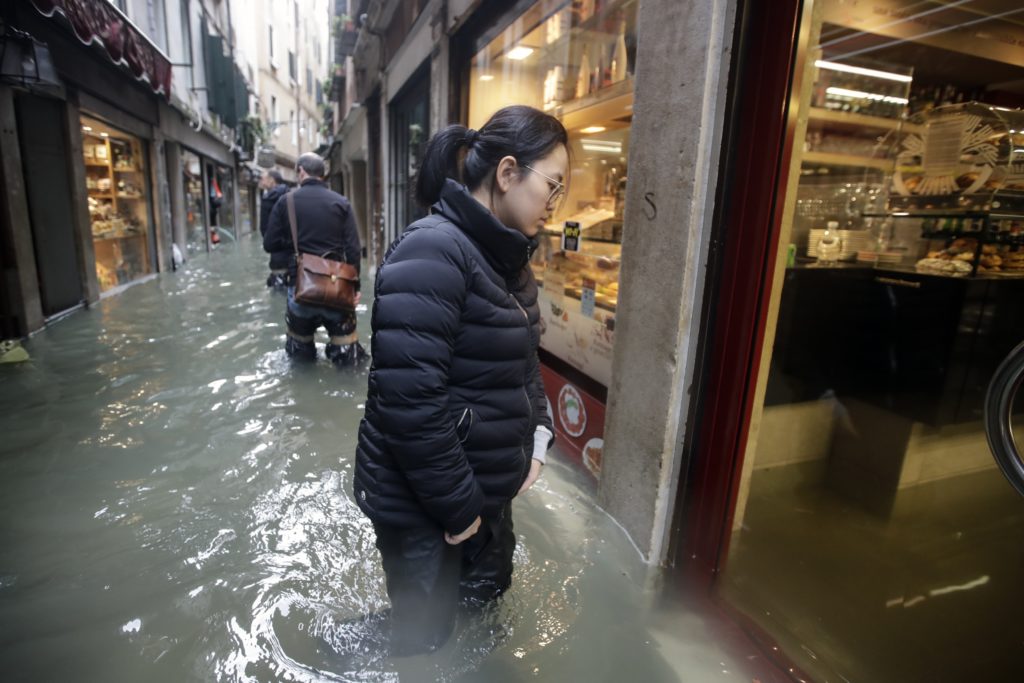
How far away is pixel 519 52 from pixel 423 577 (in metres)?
4.28

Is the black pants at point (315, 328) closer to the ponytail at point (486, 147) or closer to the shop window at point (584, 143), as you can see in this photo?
the shop window at point (584, 143)

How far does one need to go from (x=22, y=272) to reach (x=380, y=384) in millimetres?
6811

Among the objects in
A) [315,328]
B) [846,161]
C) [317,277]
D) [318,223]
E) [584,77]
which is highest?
[584,77]

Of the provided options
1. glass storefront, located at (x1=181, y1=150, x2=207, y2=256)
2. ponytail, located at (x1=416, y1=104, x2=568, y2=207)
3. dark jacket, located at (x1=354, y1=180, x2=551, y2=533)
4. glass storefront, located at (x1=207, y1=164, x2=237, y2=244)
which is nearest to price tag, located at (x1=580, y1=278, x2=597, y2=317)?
dark jacket, located at (x1=354, y1=180, x2=551, y2=533)

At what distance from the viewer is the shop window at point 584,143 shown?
3.45 meters

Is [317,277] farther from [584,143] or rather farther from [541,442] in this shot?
[541,442]

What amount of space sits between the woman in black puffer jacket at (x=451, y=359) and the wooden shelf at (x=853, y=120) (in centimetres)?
350

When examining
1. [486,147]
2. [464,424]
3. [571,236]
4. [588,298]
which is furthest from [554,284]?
[464,424]

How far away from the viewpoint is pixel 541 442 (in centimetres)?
197

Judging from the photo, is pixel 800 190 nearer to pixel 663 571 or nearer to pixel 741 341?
pixel 741 341

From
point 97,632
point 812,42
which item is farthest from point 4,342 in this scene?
point 812,42

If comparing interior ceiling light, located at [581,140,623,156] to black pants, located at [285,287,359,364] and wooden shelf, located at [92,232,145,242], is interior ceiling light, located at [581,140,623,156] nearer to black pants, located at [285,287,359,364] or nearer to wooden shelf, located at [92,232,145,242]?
black pants, located at [285,287,359,364]

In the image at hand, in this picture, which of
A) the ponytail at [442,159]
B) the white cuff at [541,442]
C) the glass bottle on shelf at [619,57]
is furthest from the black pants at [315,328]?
the ponytail at [442,159]

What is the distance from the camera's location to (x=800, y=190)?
4.08 m
